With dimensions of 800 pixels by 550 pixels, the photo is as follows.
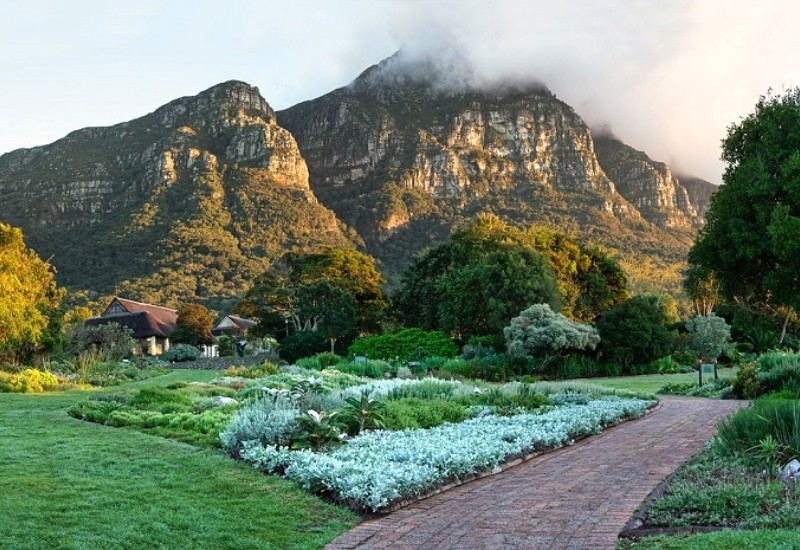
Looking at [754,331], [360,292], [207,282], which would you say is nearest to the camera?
[754,331]

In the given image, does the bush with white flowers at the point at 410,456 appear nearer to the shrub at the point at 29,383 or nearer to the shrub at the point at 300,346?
the shrub at the point at 29,383

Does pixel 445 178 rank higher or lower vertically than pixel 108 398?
higher

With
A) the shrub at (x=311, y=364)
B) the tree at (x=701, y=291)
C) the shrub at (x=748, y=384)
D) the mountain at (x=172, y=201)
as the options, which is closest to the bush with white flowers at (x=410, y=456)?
the shrub at (x=748, y=384)

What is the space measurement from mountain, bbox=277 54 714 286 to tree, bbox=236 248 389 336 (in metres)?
27.1

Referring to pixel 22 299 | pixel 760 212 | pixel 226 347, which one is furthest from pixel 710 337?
pixel 226 347

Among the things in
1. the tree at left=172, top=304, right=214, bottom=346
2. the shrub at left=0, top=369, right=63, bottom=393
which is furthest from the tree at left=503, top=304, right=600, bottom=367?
the tree at left=172, top=304, right=214, bottom=346

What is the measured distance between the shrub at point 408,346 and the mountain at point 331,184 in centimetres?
3713

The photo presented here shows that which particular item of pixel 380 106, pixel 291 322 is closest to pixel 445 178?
pixel 380 106

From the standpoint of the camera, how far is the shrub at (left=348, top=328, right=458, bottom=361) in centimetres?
3394

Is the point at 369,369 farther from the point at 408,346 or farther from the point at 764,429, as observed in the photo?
the point at 764,429

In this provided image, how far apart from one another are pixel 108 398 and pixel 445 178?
83859mm

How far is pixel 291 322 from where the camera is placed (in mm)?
48906

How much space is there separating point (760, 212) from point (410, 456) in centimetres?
816

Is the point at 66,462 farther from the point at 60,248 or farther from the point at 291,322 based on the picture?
the point at 60,248
